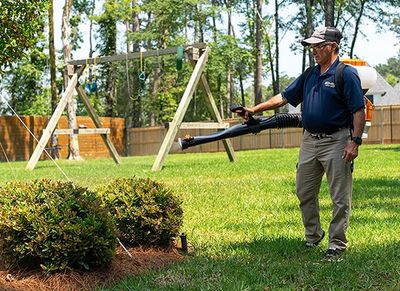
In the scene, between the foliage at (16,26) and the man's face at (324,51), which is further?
the foliage at (16,26)

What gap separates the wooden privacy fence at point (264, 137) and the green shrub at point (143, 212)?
2518 cm

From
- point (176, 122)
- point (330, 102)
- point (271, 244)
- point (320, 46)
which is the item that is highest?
point (320, 46)

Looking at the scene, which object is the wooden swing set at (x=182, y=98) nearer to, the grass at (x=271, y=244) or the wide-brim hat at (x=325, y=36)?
the grass at (x=271, y=244)

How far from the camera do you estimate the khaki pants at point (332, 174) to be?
4.93 meters

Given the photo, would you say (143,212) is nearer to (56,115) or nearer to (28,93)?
(56,115)

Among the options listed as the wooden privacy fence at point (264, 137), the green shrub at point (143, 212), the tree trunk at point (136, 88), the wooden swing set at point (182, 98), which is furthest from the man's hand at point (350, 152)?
the tree trunk at point (136, 88)

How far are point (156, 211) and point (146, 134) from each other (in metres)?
33.0

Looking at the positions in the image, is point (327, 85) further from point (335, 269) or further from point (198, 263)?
point (198, 263)

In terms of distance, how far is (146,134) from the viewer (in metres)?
38.0

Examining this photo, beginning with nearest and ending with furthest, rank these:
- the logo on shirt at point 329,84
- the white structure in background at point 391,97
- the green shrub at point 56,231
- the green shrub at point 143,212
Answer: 1. the green shrub at point 56,231
2. the logo on shirt at point 329,84
3. the green shrub at point 143,212
4. the white structure in background at point 391,97

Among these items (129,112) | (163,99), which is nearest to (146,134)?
(163,99)

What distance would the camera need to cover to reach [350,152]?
4.78 meters

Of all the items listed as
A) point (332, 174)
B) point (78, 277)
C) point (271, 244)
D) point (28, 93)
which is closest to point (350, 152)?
point (332, 174)

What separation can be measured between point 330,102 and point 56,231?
7.86ft
